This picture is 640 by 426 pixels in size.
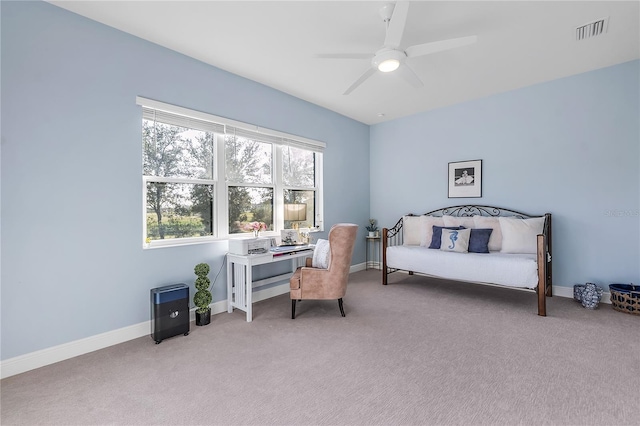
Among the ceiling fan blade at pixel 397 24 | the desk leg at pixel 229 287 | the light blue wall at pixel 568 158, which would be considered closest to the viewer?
the ceiling fan blade at pixel 397 24

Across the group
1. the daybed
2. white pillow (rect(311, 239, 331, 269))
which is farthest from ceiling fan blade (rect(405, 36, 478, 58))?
the daybed

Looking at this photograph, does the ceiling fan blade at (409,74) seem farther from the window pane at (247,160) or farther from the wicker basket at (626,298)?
the wicker basket at (626,298)

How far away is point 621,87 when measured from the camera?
3.44m

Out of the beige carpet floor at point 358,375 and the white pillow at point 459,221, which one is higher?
the white pillow at point 459,221

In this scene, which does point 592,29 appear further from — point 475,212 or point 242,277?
point 242,277

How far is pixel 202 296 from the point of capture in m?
2.98

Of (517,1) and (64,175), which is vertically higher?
(517,1)

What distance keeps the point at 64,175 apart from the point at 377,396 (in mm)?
2908

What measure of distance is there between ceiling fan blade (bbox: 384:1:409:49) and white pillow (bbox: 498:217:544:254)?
295 centimetres

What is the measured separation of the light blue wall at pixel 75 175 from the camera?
214 cm

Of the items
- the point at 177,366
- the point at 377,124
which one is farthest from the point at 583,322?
the point at 377,124

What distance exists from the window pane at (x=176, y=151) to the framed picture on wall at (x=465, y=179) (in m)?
3.78

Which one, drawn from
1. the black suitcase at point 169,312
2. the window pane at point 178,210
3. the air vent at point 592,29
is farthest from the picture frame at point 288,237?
the air vent at point 592,29

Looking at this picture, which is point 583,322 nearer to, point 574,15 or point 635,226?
point 635,226
